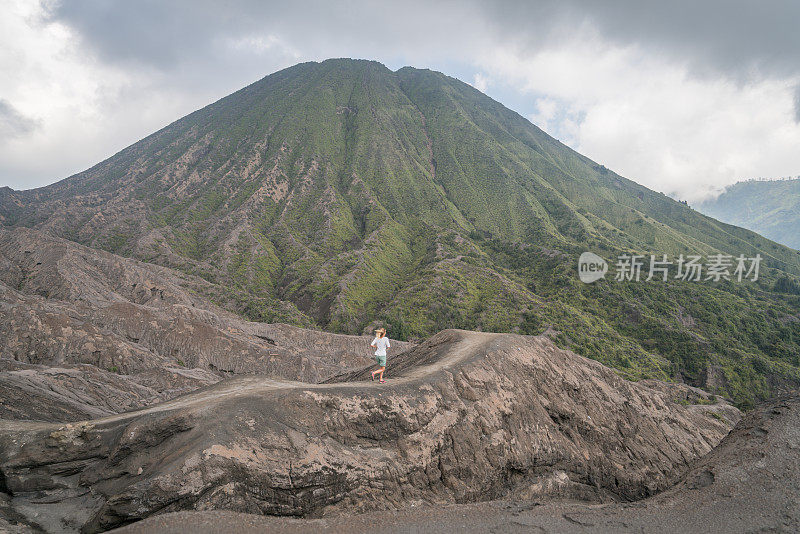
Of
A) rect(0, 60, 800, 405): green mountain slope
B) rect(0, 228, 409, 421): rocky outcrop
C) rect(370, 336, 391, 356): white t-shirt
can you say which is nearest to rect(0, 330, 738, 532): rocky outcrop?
rect(370, 336, 391, 356): white t-shirt

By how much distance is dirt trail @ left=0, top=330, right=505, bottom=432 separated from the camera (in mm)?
11453

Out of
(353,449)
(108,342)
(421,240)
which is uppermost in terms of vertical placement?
(421,240)

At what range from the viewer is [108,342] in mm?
33500

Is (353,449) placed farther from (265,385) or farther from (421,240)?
(421,240)

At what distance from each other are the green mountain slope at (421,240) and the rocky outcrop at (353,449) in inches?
2341

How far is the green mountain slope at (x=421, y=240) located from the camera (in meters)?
79.0

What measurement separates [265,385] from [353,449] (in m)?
6.14

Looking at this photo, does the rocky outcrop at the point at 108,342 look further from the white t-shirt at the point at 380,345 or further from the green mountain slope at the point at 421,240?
the green mountain slope at the point at 421,240

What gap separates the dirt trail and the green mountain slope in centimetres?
6060

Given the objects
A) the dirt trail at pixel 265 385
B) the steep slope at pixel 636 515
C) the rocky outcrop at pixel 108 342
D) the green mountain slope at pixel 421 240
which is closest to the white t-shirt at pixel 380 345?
the dirt trail at pixel 265 385

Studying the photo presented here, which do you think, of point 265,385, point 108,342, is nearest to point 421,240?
point 108,342

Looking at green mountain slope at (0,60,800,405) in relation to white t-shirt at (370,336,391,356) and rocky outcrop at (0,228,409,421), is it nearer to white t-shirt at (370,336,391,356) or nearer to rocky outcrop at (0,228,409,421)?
rocky outcrop at (0,228,409,421)

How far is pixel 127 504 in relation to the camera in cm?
754

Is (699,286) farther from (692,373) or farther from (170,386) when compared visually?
(170,386)
